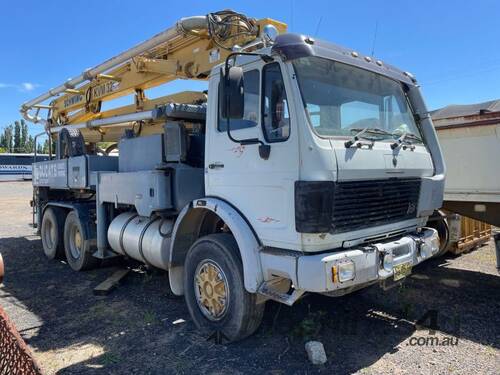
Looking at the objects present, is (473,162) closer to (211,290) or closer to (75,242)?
(211,290)

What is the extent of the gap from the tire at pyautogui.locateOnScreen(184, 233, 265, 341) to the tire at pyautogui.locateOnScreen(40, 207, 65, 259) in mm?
4103

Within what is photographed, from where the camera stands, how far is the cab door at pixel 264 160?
3.33 meters

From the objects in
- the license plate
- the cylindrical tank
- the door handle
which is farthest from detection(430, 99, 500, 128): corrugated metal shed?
the cylindrical tank

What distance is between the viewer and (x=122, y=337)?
414cm

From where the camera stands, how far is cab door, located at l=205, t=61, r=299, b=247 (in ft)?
10.9

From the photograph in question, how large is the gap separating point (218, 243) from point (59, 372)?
1727 millimetres

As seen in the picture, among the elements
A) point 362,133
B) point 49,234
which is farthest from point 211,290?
point 49,234

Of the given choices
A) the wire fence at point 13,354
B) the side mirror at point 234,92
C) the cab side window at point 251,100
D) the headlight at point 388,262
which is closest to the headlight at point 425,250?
the headlight at point 388,262

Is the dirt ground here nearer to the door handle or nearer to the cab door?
the cab door

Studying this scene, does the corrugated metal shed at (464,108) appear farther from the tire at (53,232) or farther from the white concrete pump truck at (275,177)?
the tire at (53,232)

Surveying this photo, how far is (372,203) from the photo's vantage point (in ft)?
11.8

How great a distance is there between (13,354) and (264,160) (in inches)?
89.4

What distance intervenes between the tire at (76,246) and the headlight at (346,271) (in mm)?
4650

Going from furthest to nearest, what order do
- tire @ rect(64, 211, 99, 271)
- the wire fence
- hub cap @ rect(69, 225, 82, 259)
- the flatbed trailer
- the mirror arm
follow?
hub cap @ rect(69, 225, 82, 259) → tire @ rect(64, 211, 99, 271) → the flatbed trailer → the mirror arm → the wire fence
